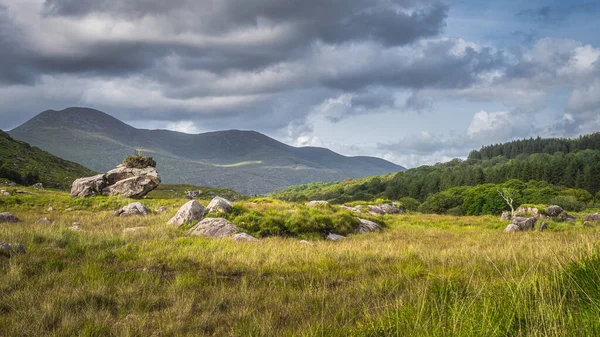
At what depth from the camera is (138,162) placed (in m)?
41.3

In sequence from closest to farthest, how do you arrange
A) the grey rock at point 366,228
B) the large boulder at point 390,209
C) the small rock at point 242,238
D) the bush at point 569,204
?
the small rock at point 242,238 < the grey rock at point 366,228 < the large boulder at point 390,209 < the bush at point 569,204

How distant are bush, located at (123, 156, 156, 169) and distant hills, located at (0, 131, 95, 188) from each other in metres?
39.8

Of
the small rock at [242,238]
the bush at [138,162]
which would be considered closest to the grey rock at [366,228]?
the small rock at [242,238]

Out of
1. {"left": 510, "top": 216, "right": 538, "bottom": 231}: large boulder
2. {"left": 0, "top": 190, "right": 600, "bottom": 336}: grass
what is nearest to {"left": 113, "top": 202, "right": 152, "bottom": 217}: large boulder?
{"left": 0, "top": 190, "right": 600, "bottom": 336}: grass

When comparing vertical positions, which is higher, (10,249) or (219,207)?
(219,207)

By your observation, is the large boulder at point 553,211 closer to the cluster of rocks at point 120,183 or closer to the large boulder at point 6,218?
the cluster of rocks at point 120,183

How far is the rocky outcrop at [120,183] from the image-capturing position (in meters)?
35.5

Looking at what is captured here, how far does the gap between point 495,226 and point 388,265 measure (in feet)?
81.0

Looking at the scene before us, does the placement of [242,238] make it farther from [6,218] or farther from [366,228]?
[6,218]

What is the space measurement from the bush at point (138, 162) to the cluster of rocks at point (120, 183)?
876 millimetres

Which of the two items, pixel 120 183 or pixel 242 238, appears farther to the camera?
pixel 120 183

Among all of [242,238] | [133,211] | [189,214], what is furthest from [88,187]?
[242,238]

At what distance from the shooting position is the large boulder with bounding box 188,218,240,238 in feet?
54.4

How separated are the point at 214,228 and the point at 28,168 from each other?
374 feet
